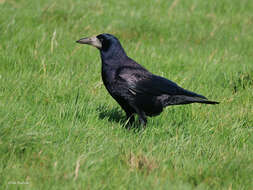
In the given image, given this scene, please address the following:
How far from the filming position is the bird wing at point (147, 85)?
4242mm

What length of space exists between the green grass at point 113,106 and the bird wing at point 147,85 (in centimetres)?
32

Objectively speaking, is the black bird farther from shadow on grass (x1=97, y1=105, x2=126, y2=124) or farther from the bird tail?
shadow on grass (x1=97, y1=105, x2=126, y2=124)

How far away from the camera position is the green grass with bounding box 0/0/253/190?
3.03 metres

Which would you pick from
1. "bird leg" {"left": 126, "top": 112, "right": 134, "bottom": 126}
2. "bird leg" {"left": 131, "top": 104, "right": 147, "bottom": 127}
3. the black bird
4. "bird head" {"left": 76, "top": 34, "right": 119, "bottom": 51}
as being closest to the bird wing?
the black bird

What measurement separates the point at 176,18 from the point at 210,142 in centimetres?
463

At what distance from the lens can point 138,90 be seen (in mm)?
4273

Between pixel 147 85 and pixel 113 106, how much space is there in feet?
1.95

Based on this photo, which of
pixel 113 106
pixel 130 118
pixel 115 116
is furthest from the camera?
pixel 113 106

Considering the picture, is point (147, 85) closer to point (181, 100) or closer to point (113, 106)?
point (181, 100)

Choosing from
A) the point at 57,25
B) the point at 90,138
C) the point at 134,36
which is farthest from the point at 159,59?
the point at 90,138

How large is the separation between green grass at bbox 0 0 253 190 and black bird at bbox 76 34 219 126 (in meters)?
0.19

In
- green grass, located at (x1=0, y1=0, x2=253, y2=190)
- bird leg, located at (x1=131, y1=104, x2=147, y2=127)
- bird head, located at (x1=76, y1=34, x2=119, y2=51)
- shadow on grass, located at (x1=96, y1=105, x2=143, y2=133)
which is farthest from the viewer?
bird head, located at (x1=76, y1=34, x2=119, y2=51)

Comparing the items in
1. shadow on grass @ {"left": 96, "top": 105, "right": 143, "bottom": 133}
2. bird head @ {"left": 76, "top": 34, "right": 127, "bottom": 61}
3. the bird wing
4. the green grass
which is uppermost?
bird head @ {"left": 76, "top": 34, "right": 127, "bottom": 61}

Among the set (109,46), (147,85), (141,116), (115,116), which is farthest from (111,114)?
(109,46)
